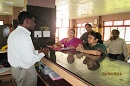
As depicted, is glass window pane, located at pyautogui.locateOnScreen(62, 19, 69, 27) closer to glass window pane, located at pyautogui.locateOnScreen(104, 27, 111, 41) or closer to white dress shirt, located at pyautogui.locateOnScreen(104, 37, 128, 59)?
glass window pane, located at pyautogui.locateOnScreen(104, 27, 111, 41)

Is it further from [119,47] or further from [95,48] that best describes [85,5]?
[95,48]

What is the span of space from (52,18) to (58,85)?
1497 mm

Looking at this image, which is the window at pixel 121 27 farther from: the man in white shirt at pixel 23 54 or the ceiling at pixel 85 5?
the man in white shirt at pixel 23 54

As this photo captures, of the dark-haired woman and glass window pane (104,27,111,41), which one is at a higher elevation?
glass window pane (104,27,111,41)

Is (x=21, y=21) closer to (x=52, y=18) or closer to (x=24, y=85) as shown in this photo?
(x=24, y=85)

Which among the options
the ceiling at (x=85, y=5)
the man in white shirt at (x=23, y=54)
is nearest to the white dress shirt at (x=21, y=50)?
the man in white shirt at (x=23, y=54)

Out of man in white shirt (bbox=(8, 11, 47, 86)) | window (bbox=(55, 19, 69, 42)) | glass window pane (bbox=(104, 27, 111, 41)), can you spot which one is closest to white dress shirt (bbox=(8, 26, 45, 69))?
man in white shirt (bbox=(8, 11, 47, 86))

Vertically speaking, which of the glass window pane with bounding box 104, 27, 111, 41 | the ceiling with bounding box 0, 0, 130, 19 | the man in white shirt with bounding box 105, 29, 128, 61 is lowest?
the man in white shirt with bounding box 105, 29, 128, 61

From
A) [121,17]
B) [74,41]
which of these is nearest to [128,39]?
[121,17]

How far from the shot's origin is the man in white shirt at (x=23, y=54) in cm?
147

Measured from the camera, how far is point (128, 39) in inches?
307

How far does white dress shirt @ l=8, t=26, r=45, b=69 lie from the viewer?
4.78ft

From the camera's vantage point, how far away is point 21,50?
1.47 metres

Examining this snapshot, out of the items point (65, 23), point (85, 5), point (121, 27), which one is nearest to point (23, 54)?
point (85, 5)
